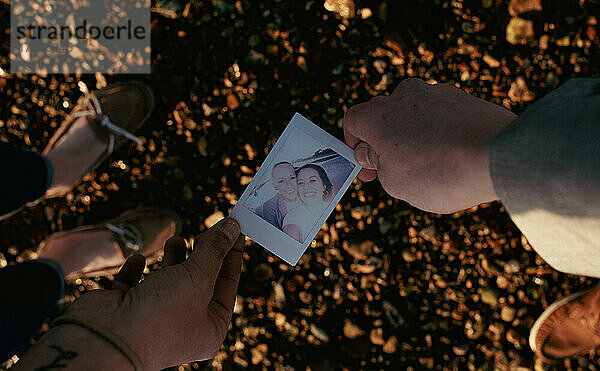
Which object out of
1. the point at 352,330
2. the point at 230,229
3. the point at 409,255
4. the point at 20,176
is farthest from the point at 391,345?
the point at 20,176

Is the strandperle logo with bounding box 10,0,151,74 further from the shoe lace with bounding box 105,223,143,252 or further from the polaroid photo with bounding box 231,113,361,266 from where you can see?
the polaroid photo with bounding box 231,113,361,266

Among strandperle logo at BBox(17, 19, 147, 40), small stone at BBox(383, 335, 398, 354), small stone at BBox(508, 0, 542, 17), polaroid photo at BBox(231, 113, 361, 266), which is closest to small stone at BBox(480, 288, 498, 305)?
small stone at BBox(383, 335, 398, 354)

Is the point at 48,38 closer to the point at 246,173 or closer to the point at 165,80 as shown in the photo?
the point at 165,80

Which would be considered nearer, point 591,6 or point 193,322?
point 193,322

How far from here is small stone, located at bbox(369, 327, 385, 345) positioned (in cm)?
197

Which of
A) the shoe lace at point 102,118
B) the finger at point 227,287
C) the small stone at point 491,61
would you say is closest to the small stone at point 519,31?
the small stone at point 491,61

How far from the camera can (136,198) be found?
2105 millimetres

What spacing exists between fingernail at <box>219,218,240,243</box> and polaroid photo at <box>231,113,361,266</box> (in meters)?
0.17

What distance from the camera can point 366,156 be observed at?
5.03ft

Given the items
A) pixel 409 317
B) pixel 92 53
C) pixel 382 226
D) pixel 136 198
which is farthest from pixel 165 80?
pixel 409 317

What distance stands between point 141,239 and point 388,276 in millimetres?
1259

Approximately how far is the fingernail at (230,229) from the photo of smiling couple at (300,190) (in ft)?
0.65

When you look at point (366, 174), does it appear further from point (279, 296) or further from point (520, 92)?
point (520, 92)

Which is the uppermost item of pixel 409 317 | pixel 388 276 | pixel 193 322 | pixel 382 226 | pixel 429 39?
pixel 429 39
